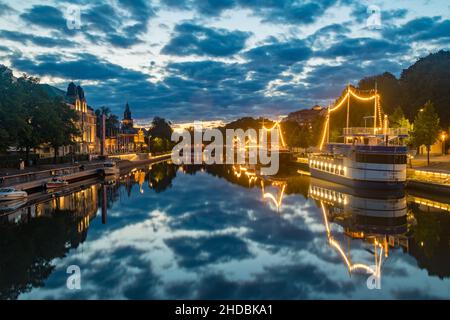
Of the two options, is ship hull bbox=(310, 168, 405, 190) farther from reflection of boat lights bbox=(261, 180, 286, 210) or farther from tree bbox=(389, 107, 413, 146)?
tree bbox=(389, 107, 413, 146)

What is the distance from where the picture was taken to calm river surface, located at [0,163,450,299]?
1695cm

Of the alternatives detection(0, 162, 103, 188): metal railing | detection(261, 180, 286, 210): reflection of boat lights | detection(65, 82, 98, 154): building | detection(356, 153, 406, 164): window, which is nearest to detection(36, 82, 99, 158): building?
detection(65, 82, 98, 154): building

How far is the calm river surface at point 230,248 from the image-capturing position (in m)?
A: 17.0

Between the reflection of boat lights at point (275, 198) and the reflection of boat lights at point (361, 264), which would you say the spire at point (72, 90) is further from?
the reflection of boat lights at point (361, 264)

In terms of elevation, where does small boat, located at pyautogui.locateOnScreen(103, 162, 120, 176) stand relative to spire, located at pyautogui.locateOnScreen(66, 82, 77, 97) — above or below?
below

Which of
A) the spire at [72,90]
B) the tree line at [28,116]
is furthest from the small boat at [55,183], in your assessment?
the spire at [72,90]

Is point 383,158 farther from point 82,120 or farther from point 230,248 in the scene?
point 82,120

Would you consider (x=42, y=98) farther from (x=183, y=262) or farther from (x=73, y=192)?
(x=183, y=262)

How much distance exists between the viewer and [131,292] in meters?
16.4

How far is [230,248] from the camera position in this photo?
76.9ft

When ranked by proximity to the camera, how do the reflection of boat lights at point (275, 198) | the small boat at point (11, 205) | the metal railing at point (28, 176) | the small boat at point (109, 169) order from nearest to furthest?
the small boat at point (11, 205) < the metal railing at point (28, 176) < the reflection of boat lights at point (275, 198) < the small boat at point (109, 169)

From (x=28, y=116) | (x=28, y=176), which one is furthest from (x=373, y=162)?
(x=28, y=116)
